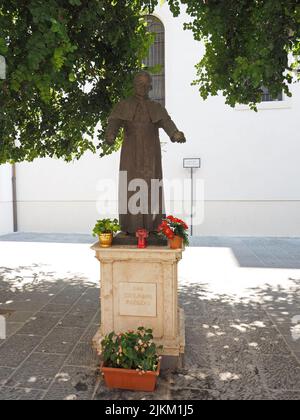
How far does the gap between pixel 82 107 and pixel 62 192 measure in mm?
8479

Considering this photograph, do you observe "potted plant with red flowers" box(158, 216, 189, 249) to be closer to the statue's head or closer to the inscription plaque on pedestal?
the inscription plaque on pedestal

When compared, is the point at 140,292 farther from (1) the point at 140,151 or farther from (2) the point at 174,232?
(1) the point at 140,151

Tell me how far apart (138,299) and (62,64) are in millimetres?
2636

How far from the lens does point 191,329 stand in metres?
4.57

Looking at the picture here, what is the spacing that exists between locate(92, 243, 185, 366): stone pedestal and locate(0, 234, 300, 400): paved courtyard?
1.29 feet

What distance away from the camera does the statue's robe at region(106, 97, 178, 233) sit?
372 cm

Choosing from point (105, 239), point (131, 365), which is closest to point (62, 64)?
point (105, 239)

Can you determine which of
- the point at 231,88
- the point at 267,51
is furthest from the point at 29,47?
the point at 231,88

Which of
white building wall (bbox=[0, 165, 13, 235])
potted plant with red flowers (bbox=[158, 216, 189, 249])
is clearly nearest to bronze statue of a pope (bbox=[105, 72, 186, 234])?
potted plant with red flowers (bbox=[158, 216, 189, 249])

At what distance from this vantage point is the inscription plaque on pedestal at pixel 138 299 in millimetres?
3623

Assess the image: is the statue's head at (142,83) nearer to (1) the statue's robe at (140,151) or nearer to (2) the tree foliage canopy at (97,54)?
(1) the statue's robe at (140,151)

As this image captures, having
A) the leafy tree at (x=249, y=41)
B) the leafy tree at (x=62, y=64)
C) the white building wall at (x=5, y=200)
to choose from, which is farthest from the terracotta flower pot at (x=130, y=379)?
the white building wall at (x=5, y=200)

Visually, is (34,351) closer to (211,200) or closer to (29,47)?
(29,47)
